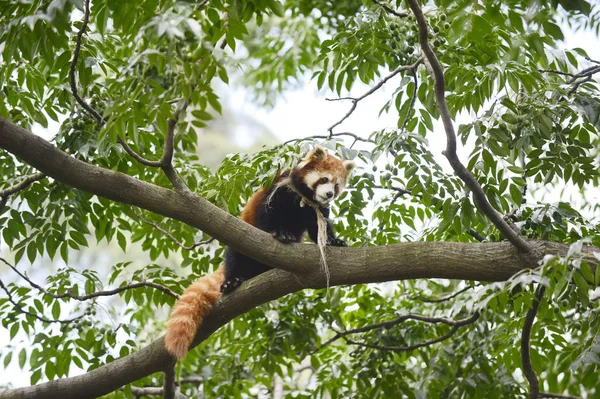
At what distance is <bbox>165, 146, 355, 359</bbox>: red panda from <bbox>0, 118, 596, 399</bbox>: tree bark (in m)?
0.22

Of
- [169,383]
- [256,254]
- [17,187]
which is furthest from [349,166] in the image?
[17,187]

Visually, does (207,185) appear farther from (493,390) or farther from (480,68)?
(493,390)

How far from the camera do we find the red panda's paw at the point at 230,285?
4301 mm

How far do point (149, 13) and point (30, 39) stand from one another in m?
A: 0.64

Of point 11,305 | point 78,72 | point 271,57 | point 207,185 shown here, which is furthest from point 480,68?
point 271,57

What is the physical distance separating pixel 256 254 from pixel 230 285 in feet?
2.89

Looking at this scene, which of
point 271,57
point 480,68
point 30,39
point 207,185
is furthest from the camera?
point 271,57

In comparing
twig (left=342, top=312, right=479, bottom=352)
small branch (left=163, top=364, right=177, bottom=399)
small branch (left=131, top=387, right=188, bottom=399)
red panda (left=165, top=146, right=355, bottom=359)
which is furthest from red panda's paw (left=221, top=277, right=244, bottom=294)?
twig (left=342, top=312, right=479, bottom=352)

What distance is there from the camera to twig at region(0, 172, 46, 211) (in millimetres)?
3980

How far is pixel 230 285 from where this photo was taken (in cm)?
436

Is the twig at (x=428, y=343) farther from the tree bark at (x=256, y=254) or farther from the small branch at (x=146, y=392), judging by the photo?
the small branch at (x=146, y=392)

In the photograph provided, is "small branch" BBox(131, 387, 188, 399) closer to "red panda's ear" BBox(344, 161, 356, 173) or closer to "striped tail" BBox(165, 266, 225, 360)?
"striped tail" BBox(165, 266, 225, 360)

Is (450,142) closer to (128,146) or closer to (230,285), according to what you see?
(128,146)

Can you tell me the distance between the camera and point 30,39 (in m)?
2.93
